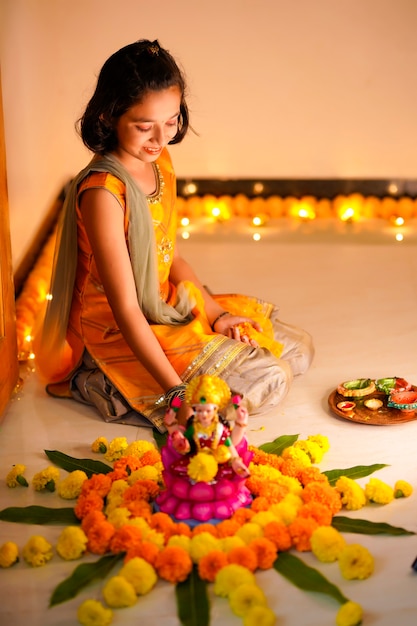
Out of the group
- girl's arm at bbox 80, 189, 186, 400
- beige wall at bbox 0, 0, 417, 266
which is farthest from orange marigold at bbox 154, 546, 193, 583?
beige wall at bbox 0, 0, 417, 266

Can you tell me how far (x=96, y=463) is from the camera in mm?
2506

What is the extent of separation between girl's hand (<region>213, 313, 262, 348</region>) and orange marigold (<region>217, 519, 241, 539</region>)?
89cm

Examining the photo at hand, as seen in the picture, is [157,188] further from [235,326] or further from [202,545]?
[202,545]

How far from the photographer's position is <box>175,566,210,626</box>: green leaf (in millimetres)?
1934

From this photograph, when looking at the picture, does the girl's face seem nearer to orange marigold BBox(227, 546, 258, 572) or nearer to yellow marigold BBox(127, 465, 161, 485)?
yellow marigold BBox(127, 465, 161, 485)

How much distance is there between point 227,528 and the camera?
214 cm

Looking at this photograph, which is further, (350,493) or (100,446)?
(100,446)

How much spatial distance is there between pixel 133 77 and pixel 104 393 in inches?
36.8

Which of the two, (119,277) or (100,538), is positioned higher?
(119,277)

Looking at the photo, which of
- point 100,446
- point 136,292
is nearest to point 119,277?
point 136,292

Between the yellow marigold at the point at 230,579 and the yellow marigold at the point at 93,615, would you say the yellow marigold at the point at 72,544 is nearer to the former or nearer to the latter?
the yellow marigold at the point at 93,615

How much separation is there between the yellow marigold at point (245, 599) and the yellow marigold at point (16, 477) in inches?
29.1

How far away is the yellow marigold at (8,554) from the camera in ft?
6.97

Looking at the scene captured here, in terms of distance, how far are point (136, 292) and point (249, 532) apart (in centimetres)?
92
